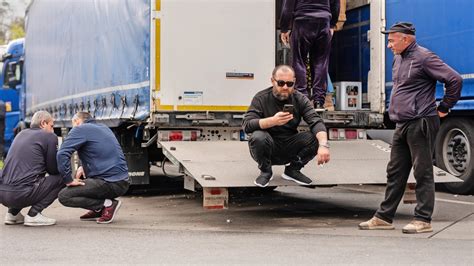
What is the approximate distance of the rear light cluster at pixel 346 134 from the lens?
10.4 meters

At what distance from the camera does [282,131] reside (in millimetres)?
8430

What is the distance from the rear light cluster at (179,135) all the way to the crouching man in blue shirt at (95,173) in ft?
3.47

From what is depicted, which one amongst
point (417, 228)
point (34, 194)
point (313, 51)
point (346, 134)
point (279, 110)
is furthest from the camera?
point (313, 51)

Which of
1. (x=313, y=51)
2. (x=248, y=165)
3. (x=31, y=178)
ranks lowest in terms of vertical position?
(x=31, y=178)

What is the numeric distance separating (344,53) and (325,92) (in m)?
1.68

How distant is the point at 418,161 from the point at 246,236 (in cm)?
172

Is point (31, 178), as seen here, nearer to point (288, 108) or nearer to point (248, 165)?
point (248, 165)

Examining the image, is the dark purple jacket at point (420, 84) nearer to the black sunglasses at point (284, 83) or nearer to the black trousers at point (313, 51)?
the black sunglasses at point (284, 83)

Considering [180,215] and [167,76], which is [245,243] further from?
[167,76]

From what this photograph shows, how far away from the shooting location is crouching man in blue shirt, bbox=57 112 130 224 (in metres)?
8.48

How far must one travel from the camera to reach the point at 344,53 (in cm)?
1211

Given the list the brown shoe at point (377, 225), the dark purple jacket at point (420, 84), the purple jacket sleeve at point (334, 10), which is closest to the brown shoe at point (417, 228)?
the brown shoe at point (377, 225)

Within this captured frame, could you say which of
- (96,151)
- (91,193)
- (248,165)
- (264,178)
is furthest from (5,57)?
(264,178)

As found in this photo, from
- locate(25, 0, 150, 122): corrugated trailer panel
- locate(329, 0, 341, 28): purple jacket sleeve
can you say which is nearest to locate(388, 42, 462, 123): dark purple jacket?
locate(329, 0, 341, 28): purple jacket sleeve
